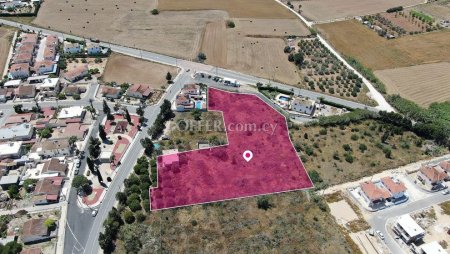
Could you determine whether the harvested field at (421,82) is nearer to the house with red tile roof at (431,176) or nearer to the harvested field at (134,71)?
the house with red tile roof at (431,176)

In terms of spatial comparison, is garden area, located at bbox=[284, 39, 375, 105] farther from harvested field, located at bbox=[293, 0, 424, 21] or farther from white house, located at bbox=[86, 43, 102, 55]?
white house, located at bbox=[86, 43, 102, 55]

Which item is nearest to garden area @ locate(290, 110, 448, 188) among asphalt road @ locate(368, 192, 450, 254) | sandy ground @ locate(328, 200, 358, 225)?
sandy ground @ locate(328, 200, 358, 225)

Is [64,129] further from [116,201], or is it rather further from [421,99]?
[421,99]

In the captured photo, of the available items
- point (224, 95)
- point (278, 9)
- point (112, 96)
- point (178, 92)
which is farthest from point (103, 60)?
point (278, 9)

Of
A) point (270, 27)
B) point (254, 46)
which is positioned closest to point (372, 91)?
point (254, 46)

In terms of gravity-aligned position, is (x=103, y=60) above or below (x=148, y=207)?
above

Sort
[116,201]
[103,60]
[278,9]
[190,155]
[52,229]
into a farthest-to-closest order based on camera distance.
Answer: [278,9] < [103,60] < [190,155] < [116,201] < [52,229]
